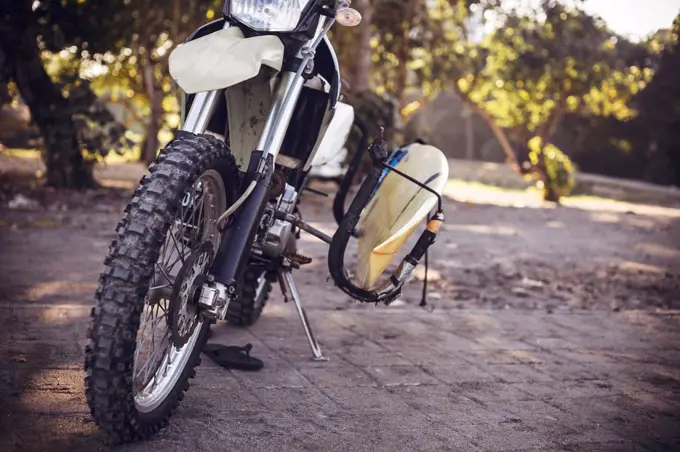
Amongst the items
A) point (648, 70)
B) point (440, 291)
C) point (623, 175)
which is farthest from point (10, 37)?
point (623, 175)

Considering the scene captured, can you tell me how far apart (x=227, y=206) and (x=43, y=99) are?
830 centimetres

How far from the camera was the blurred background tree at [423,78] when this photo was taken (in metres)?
10.7

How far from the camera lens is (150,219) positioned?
8.44 feet

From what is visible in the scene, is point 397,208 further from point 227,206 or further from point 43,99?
point 43,99

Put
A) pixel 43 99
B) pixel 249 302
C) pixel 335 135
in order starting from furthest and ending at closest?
1. pixel 43 99
2. pixel 249 302
3. pixel 335 135

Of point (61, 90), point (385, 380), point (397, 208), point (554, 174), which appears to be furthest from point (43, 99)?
point (554, 174)

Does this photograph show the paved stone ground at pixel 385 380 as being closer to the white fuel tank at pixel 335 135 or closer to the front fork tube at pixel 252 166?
the front fork tube at pixel 252 166

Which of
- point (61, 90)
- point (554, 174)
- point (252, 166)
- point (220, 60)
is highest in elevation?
point (220, 60)

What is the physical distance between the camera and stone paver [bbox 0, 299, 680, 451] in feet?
9.65

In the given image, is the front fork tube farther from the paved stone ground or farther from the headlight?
the paved stone ground

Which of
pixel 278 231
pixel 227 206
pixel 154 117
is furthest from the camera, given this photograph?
pixel 154 117

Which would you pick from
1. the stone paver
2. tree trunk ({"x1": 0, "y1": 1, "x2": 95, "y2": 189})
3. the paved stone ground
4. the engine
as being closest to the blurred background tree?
tree trunk ({"x1": 0, "y1": 1, "x2": 95, "y2": 189})

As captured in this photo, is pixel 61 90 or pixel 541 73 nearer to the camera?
pixel 61 90

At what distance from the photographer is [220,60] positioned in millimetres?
2979
